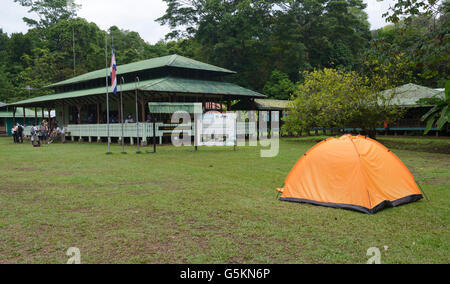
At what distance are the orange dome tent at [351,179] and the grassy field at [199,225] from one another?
24 cm

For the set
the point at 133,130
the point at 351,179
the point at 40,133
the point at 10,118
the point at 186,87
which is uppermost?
the point at 186,87

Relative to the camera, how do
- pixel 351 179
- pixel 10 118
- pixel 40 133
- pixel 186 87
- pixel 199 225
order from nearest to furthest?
pixel 199 225, pixel 351 179, pixel 186 87, pixel 40 133, pixel 10 118

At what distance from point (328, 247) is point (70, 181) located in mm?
7308

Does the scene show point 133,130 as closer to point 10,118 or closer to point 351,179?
point 351,179

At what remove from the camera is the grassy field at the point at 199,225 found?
13.5ft

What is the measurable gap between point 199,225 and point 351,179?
2.94 metres

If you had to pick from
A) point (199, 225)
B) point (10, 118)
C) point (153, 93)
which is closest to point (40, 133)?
point (153, 93)

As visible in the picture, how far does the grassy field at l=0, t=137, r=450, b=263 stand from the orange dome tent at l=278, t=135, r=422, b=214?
236mm

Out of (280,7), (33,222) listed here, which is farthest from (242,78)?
(33,222)

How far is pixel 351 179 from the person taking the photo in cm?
621

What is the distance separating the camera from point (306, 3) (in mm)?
47250

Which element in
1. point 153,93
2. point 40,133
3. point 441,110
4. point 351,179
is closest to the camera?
point 441,110
